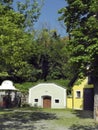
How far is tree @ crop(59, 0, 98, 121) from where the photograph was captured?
3284cm

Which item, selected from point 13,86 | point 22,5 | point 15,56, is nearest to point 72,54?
point 22,5

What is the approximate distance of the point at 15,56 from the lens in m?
23.0

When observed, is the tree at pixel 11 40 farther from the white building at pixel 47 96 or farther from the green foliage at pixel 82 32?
the white building at pixel 47 96

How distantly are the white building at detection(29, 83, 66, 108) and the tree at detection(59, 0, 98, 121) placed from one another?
24.6 metres

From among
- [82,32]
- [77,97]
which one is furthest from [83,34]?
[77,97]

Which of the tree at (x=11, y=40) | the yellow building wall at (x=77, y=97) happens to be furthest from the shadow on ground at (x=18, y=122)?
the yellow building wall at (x=77, y=97)

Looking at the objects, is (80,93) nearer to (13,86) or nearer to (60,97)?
(60,97)

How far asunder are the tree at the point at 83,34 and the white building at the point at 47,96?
80.7 feet

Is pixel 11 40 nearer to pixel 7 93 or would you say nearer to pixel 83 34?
pixel 83 34

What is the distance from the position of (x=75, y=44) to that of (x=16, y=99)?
29737mm

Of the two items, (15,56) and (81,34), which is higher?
(81,34)

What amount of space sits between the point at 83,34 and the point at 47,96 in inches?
1122

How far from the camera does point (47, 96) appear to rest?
6203 cm

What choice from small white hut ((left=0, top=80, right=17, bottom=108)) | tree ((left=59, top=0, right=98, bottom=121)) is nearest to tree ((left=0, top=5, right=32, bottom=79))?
tree ((left=59, top=0, right=98, bottom=121))
